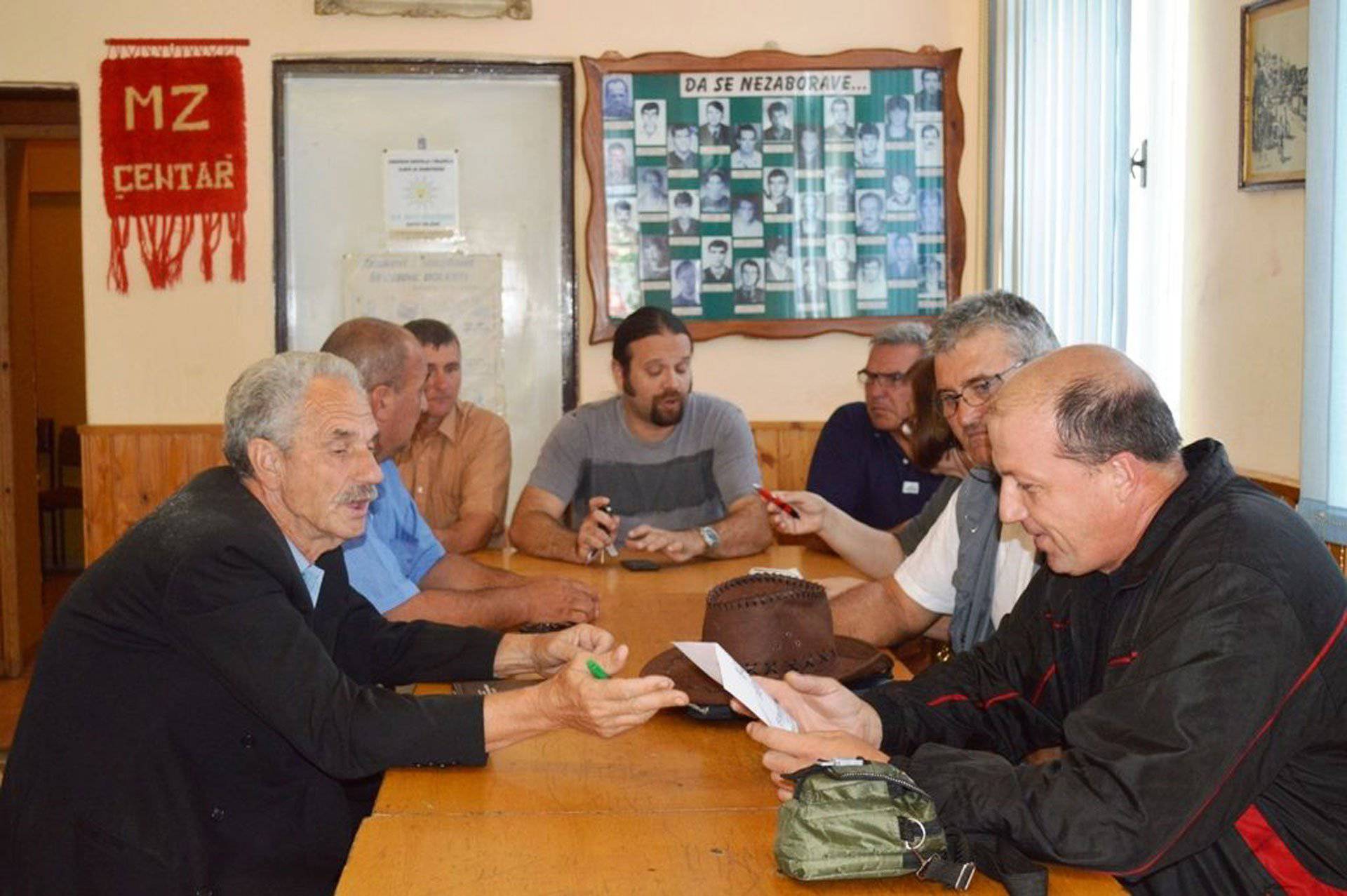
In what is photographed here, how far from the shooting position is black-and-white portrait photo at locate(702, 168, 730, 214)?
591cm

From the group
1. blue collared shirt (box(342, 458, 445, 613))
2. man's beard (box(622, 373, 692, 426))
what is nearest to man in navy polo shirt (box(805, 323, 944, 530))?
man's beard (box(622, 373, 692, 426))

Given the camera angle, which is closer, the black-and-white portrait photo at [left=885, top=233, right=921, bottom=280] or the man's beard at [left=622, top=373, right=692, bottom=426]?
the man's beard at [left=622, top=373, right=692, bottom=426]

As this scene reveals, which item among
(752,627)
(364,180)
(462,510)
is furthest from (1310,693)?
(364,180)

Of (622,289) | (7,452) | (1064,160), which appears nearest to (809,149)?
(622,289)

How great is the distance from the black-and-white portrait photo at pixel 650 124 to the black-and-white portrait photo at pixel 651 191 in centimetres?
10

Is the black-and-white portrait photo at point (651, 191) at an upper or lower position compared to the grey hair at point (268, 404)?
upper

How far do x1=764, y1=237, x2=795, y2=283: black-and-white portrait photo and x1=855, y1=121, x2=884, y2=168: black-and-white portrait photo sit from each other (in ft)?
1.38

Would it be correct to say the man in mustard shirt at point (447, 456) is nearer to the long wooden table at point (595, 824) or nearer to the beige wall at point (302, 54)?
the beige wall at point (302, 54)

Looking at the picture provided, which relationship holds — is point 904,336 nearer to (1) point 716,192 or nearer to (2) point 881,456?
(2) point 881,456

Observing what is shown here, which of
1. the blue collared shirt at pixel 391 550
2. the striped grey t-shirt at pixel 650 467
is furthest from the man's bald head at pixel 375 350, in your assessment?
the striped grey t-shirt at pixel 650 467

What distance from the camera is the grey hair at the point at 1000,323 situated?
309 centimetres

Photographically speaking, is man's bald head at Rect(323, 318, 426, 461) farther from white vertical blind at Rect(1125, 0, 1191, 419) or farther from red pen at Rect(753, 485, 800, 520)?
white vertical blind at Rect(1125, 0, 1191, 419)

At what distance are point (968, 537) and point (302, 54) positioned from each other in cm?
364

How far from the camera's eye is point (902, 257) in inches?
235
